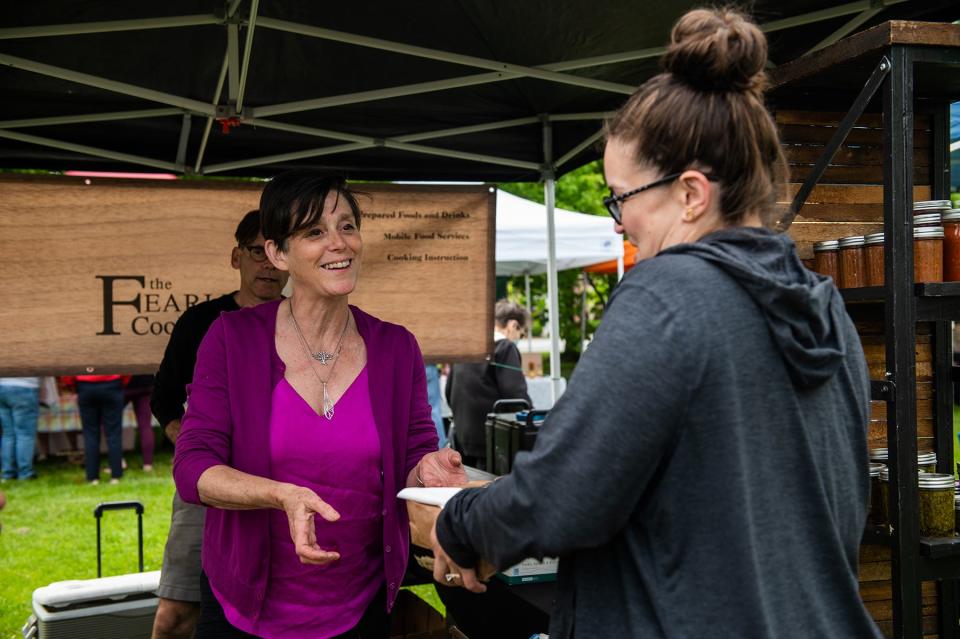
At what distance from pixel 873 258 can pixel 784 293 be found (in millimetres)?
1378

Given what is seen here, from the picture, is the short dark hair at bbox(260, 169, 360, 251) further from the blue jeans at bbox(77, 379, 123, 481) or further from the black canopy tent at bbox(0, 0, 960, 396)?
the blue jeans at bbox(77, 379, 123, 481)

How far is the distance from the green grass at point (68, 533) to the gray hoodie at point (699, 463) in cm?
411

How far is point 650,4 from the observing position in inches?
123

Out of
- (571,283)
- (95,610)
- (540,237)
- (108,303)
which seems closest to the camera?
(95,610)

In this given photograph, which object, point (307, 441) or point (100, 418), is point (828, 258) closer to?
point (307, 441)

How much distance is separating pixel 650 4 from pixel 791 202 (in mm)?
954

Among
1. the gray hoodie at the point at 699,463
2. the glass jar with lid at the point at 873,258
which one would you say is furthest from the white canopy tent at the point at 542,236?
the gray hoodie at the point at 699,463

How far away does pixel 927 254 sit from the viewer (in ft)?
7.35

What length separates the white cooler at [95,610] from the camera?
3508mm

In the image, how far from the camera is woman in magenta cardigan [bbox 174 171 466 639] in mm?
2002

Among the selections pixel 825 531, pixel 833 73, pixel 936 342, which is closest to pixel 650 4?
pixel 833 73

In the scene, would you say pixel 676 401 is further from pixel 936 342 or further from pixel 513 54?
pixel 513 54

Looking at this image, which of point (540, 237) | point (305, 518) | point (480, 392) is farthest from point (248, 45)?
point (540, 237)

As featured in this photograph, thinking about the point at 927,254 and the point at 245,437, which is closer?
the point at 245,437
